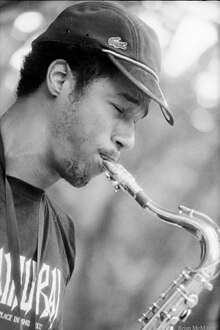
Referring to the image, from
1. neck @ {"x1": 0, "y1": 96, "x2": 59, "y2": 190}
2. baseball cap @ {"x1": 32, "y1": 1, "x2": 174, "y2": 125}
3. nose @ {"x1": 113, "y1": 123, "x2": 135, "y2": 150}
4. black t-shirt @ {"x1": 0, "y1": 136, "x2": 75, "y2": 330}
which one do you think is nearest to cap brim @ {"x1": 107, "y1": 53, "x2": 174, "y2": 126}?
baseball cap @ {"x1": 32, "y1": 1, "x2": 174, "y2": 125}

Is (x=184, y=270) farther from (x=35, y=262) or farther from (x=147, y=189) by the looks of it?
(x=35, y=262)

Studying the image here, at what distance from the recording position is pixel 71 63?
1385 mm

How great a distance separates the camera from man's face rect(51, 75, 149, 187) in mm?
1367

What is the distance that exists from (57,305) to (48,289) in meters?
0.06

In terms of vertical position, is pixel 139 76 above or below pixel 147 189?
above

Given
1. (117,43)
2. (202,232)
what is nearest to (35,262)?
(202,232)

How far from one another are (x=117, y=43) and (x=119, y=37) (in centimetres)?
2

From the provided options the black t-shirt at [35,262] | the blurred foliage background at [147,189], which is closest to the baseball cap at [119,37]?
the blurred foliage background at [147,189]

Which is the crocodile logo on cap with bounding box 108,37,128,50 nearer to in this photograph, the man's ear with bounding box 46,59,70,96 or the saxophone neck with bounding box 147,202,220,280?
the man's ear with bounding box 46,59,70,96

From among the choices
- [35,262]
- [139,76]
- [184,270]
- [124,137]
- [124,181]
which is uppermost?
[139,76]

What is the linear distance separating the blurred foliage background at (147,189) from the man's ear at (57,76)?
122 millimetres

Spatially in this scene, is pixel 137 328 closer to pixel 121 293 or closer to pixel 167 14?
pixel 121 293

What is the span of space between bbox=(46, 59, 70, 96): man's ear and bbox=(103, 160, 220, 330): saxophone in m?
0.24

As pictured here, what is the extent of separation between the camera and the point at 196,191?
1.55 metres
